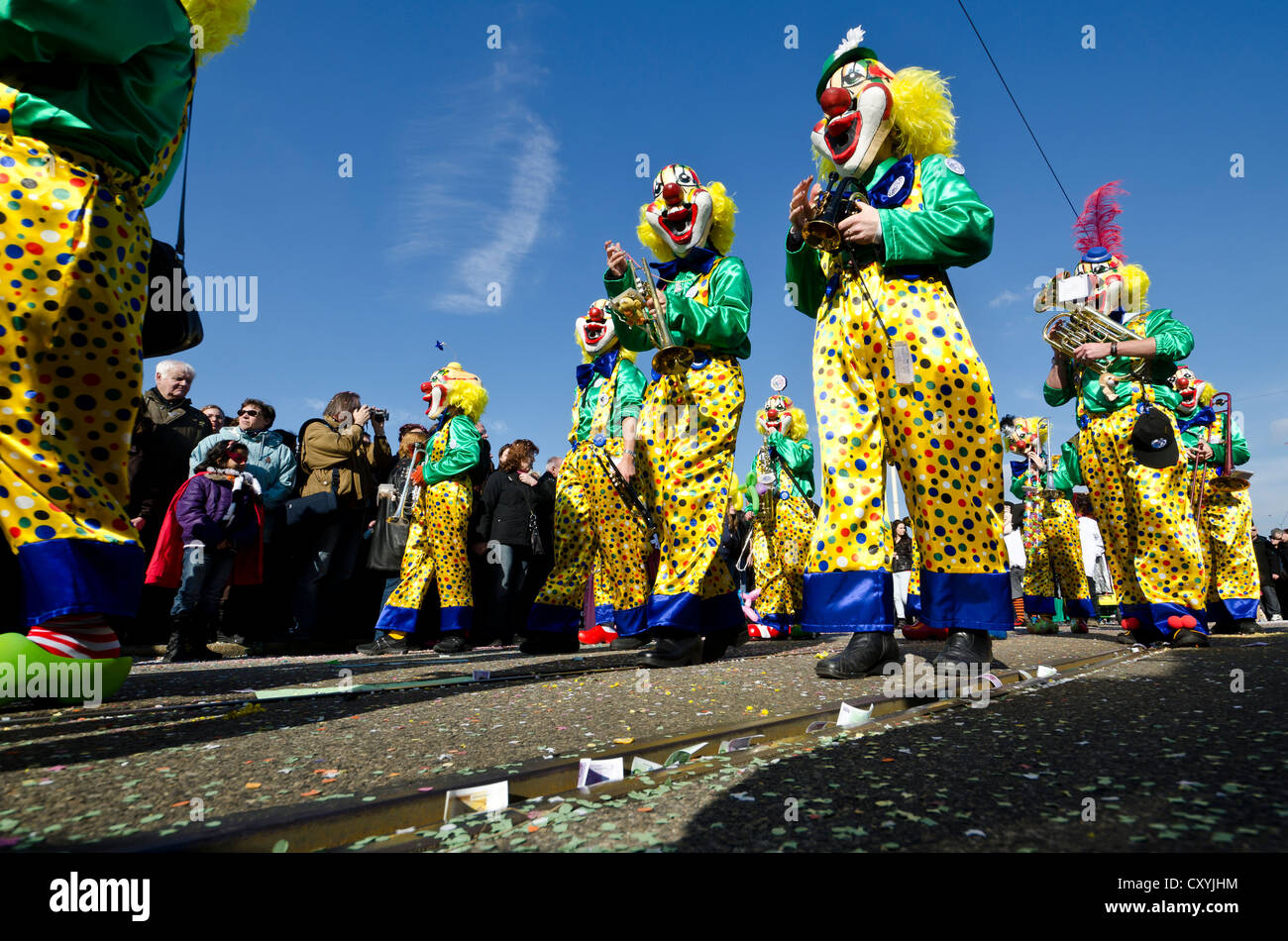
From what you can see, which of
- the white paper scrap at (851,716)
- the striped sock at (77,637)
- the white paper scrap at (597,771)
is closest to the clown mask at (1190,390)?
the white paper scrap at (851,716)

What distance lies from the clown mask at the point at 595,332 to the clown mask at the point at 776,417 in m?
2.92

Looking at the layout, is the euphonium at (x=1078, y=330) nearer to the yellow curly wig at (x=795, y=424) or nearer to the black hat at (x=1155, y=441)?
the black hat at (x=1155, y=441)

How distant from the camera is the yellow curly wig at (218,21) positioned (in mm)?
2328

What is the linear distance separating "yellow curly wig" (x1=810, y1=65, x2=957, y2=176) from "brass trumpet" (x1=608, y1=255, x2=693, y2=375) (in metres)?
1.20

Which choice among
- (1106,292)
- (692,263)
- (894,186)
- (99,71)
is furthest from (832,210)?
(1106,292)

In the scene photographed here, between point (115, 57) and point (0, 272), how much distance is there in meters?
0.59

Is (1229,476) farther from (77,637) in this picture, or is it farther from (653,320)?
(77,637)

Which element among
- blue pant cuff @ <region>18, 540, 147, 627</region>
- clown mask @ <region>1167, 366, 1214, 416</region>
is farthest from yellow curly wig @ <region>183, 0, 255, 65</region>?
clown mask @ <region>1167, 366, 1214, 416</region>

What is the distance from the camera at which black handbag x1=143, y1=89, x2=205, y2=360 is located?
212cm

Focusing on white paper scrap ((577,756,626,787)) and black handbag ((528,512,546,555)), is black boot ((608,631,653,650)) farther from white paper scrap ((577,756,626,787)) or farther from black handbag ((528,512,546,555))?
white paper scrap ((577,756,626,787))

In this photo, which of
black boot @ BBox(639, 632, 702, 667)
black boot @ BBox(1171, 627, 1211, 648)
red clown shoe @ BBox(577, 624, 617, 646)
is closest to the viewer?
black boot @ BBox(639, 632, 702, 667)
